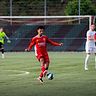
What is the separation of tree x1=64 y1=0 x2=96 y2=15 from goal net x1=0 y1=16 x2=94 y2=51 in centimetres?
91

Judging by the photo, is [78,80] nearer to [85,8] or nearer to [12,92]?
[12,92]

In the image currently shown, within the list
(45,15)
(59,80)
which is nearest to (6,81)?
(59,80)

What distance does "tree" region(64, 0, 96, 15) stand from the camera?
45594 mm

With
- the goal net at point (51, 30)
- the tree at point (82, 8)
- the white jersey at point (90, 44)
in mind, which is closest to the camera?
the white jersey at point (90, 44)

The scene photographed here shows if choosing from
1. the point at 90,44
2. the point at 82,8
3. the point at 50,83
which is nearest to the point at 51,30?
the point at 82,8

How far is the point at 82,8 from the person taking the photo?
Result: 150 ft

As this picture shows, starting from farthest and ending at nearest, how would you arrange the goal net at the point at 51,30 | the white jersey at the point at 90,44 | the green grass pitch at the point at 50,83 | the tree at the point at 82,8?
the tree at the point at 82,8
the goal net at the point at 51,30
the white jersey at the point at 90,44
the green grass pitch at the point at 50,83

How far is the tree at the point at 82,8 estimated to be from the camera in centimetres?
4559

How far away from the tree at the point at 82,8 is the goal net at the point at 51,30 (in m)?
0.91

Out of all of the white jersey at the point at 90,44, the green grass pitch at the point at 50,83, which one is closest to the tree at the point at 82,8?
the white jersey at the point at 90,44

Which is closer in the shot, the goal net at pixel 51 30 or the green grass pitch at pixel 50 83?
the green grass pitch at pixel 50 83

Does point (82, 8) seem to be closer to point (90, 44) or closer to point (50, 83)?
point (90, 44)

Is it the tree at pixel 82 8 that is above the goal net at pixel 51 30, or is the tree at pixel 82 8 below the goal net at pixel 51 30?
above

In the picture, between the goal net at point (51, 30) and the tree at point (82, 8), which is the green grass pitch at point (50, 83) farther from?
the tree at point (82, 8)
